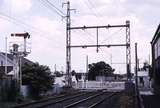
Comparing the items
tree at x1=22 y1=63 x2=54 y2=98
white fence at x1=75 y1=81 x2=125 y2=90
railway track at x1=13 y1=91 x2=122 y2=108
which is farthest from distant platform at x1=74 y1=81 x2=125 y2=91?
railway track at x1=13 y1=91 x2=122 y2=108

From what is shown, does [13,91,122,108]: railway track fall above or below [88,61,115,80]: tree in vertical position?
below

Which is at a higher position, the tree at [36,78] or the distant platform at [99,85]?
the tree at [36,78]

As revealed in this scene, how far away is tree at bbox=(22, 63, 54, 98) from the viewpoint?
42.9 metres

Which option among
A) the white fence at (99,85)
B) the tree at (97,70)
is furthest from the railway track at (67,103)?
the tree at (97,70)

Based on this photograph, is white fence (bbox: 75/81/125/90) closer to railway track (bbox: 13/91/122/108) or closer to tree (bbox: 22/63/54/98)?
tree (bbox: 22/63/54/98)

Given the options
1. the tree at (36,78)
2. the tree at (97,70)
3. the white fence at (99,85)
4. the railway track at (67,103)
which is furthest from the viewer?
the tree at (97,70)

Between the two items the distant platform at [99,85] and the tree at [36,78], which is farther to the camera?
the distant platform at [99,85]

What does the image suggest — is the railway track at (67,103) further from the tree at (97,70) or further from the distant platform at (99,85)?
the tree at (97,70)

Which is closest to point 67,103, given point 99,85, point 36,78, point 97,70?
point 36,78

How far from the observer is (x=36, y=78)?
140 feet

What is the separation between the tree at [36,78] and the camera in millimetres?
42875

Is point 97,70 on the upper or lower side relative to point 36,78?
upper

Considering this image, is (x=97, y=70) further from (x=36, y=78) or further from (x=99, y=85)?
(x=36, y=78)

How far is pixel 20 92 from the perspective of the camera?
39.0 metres
